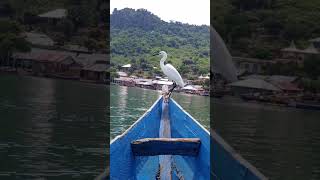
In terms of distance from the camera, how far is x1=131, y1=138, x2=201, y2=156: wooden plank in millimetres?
2227

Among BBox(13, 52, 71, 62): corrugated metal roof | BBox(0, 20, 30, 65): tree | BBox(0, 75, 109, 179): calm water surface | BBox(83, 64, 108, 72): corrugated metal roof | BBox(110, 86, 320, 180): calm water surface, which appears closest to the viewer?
BBox(0, 75, 109, 179): calm water surface

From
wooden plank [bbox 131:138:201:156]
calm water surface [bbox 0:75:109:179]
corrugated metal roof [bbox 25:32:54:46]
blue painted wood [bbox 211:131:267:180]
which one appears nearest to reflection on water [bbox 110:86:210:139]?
calm water surface [bbox 0:75:109:179]

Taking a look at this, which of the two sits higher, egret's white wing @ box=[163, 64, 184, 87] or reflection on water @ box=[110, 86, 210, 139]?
egret's white wing @ box=[163, 64, 184, 87]

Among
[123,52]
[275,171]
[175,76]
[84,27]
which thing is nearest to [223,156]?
[175,76]

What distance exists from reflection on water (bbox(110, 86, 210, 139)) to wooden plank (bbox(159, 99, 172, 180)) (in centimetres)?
824

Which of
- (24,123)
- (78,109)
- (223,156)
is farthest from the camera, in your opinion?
(78,109)

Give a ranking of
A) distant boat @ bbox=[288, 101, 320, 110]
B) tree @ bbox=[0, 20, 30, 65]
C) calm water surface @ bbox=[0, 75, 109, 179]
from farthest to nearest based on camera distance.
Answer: tree @ bbox=[0, 20, 30, 65]
distant boat @ bbox=[288, 101, 320, 110]
calm water surface @ bbox=[0, 75, 109, 179]

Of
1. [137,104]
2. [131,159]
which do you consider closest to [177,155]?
[131,159]

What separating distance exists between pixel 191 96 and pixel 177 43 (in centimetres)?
561

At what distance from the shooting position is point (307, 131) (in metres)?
13.6

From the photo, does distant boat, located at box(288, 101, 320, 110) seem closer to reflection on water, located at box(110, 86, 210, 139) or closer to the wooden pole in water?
reflection on water, located at box(110, 86, 210, 139)

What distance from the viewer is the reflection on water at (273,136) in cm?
721

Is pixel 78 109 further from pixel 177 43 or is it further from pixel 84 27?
pixel 177 43

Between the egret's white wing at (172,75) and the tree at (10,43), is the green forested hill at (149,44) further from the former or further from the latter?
the egret's white wing at (172,75)
